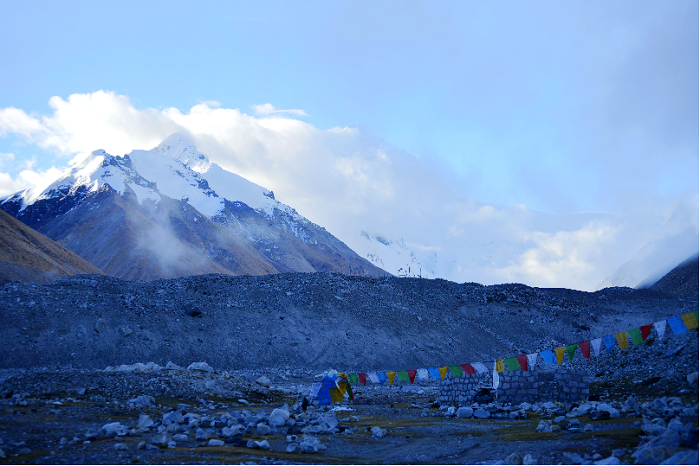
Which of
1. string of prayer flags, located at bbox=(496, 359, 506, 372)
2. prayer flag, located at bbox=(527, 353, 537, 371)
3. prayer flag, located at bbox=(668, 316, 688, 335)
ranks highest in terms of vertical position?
prayer flag, located at bbox=(668, 316, 688, 335)

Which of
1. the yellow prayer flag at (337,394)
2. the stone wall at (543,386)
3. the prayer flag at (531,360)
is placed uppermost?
the prayer flag at (531,360)

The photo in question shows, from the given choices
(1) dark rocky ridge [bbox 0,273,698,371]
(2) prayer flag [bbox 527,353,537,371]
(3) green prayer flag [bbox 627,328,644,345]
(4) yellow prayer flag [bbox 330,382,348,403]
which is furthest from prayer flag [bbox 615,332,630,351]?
(1) dark rocky ridge [bbox 0,273,698,371]

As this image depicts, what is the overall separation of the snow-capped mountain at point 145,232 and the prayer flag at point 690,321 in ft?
307

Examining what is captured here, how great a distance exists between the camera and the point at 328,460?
11.6 meters

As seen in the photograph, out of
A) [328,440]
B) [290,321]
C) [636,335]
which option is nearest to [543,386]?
[636,335]

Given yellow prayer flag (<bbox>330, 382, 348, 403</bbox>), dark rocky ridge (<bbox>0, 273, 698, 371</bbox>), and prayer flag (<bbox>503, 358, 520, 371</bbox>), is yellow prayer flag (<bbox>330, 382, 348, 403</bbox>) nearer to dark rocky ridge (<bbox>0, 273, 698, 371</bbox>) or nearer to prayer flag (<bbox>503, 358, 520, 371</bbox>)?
prayer flag (<bbox>503, 358, 520, 371</bbox>)

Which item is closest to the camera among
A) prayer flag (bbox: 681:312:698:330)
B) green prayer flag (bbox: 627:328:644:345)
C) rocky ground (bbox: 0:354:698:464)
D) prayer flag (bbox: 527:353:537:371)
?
rocky ground (bbox: 0:354:698:464)

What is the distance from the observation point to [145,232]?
112 metres

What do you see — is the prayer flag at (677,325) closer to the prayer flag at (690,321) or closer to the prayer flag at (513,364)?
the prayer flag at (690,321)

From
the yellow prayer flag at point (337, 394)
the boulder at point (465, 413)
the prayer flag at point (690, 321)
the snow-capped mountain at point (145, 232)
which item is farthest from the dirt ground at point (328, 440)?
the snow-capped mountain at point (145, 232)

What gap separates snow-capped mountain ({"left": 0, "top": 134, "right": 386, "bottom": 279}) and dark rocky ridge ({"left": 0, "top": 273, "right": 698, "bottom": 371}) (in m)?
56.8

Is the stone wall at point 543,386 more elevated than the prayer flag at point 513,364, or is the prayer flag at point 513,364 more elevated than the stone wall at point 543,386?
the prayer flag at point 513,364

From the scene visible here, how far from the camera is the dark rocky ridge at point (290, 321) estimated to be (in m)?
35.8

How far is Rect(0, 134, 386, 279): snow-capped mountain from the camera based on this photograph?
104750 millimetres
